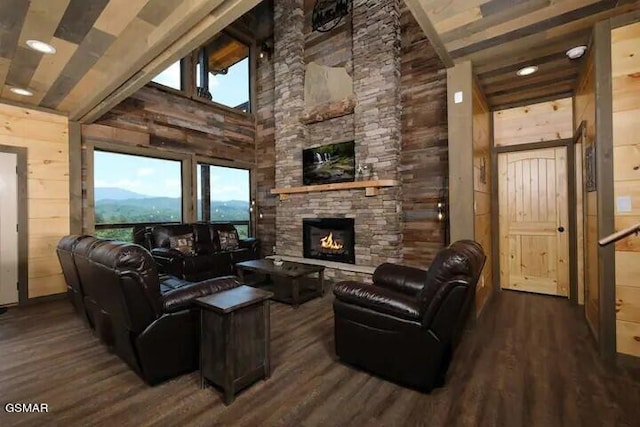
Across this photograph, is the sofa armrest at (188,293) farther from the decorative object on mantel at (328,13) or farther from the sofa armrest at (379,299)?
the decorative object on mantel at (328,13)

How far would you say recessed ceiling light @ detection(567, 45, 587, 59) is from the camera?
2.69 m

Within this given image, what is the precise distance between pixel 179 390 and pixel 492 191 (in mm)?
4473

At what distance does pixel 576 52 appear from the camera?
2.76 meters

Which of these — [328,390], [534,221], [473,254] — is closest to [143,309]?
[328,390]

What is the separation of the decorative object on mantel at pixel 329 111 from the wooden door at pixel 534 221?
2.47 m

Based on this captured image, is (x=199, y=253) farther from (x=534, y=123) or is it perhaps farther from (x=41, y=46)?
(x=534, y=123)

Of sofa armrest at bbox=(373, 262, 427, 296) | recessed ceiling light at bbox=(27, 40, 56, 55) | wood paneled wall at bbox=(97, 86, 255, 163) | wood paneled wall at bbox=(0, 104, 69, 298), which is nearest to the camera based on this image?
recessed ceiling light at bbox=(27, 40, 56, 55)

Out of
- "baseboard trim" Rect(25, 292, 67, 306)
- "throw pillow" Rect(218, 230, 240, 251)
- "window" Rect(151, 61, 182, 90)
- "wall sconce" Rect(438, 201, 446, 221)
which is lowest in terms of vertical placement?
"baseboard trim" Rect(25, 292, 67, 306)

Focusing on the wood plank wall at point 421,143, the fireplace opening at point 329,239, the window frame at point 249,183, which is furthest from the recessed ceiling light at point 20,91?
the wood plank wall at point 421,143

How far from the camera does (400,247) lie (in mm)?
4621

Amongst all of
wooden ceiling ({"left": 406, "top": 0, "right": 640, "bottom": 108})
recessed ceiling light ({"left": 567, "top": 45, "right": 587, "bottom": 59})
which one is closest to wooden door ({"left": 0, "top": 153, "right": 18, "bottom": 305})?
wooden ceiling ({"left": 406, "top": 0, "right": 640, "bottom": 108})

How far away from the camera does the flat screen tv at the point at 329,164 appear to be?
201 inches

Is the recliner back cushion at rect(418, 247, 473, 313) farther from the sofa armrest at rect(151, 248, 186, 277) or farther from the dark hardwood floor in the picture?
the sofa armrest at rect(151, 248, 186, 277)

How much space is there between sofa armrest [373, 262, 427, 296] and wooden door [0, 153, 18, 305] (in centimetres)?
457
